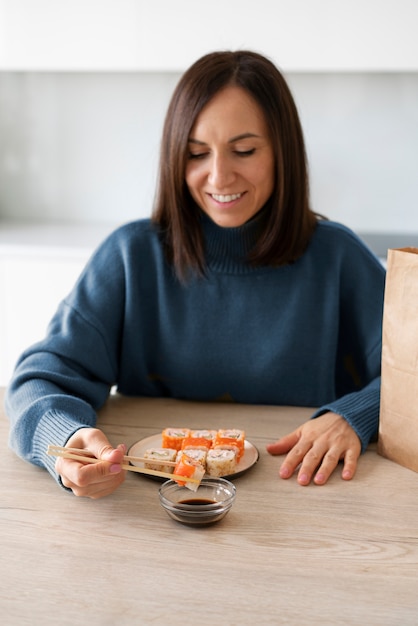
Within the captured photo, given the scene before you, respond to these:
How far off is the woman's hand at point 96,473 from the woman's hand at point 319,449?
0.27 meters

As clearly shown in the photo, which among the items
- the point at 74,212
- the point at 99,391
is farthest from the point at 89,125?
the point at 99,391

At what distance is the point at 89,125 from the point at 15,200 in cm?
49

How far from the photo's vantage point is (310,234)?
178cm

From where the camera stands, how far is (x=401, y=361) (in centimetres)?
125

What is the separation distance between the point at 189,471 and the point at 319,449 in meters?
0.26

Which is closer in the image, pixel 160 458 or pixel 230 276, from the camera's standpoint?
pixel 160 458

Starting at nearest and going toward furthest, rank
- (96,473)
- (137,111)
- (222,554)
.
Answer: (222,554), (96,473), (137,111)

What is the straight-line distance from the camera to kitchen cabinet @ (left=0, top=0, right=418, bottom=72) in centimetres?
275

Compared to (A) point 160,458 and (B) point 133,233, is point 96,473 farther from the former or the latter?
(B) point 133,233

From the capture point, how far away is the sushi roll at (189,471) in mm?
1135

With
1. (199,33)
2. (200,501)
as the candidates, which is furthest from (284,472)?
(199,33)

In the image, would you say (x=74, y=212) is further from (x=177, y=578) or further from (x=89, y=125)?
(x=177, y=578)

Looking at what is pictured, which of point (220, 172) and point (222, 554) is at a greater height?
point (220, 172)

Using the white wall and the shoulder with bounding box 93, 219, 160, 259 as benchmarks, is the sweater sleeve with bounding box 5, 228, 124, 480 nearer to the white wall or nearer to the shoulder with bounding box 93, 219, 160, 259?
the shoulder with bounding box 93, 219, 160, 259
